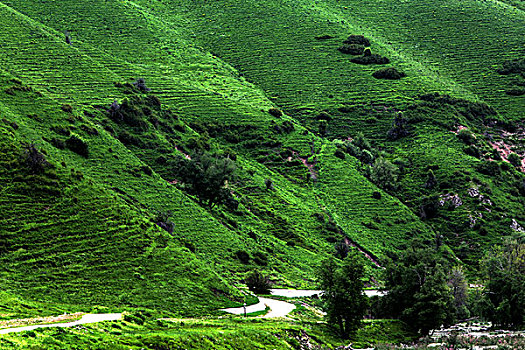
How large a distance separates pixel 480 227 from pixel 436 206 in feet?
36.8

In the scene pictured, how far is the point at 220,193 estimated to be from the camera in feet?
306

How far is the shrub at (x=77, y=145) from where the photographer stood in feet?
278

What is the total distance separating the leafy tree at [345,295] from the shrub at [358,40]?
14662 centimetres

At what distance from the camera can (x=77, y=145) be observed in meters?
85.5

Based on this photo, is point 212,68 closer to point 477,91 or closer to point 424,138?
point 424,138

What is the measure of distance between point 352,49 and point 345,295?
145 m

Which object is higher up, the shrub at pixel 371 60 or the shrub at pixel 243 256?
the shrub at pixel 371 60

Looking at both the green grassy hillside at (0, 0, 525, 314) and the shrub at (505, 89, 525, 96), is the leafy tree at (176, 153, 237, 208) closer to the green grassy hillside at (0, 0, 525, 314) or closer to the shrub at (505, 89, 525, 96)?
the green grassy hillside at (0, 0, 525, 314)

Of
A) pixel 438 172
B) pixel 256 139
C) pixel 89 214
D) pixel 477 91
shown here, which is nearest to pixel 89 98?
pixel 256 139

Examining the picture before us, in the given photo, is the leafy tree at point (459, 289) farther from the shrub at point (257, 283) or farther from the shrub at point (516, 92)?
the shrub at point (516, 92)

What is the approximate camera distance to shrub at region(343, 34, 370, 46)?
188 meters

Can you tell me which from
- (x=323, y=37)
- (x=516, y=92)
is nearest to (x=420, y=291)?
(x=516, y=92)

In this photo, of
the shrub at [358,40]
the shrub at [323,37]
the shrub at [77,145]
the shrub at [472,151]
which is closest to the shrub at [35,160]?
the shrub at [77,145]

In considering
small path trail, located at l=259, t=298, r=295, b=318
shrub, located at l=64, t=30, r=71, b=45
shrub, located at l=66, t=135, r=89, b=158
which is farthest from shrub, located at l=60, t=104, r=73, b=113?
shrub, located at l=64, t=30, r=71, b=45
